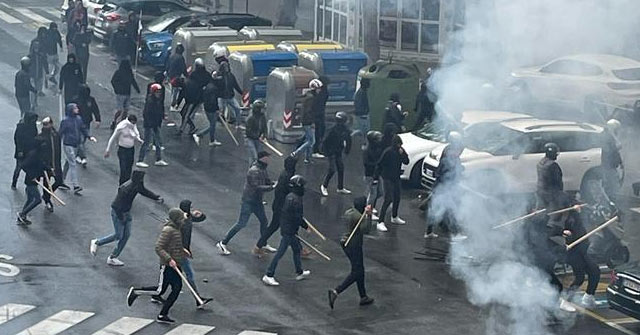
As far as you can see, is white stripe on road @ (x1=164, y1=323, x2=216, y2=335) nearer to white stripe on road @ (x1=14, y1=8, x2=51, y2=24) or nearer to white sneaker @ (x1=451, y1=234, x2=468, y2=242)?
white sneaker @ (x1=451, y1=234, x2=468, y2=242)

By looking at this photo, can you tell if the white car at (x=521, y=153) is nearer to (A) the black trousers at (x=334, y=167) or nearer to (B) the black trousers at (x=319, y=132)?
(A) the black trousers at (x=334, y=167)

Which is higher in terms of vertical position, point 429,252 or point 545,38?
point 545,38

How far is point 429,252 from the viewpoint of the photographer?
1973 cm

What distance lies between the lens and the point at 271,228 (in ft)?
61.8

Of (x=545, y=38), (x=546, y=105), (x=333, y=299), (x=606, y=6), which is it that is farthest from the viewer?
(x=546, y=105)

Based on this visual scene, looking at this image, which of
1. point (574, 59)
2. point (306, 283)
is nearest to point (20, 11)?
point (574, 59)

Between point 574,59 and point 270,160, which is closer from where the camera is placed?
point 270,160

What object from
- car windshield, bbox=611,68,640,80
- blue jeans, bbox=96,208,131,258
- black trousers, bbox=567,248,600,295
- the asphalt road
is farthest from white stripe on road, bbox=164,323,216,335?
car windshield, bbox=611,68,640,80

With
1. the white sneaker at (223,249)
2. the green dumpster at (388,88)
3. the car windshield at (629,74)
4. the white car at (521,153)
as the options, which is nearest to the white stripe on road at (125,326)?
the white sneaker at (223,249)

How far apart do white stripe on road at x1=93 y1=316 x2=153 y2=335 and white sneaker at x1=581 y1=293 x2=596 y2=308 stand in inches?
218

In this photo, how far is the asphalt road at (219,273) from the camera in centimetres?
1634

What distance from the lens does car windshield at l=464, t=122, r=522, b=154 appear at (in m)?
22.4

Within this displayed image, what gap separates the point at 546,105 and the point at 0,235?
480 inches

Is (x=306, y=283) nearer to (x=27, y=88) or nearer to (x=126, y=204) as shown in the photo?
(x=126, y=204)
